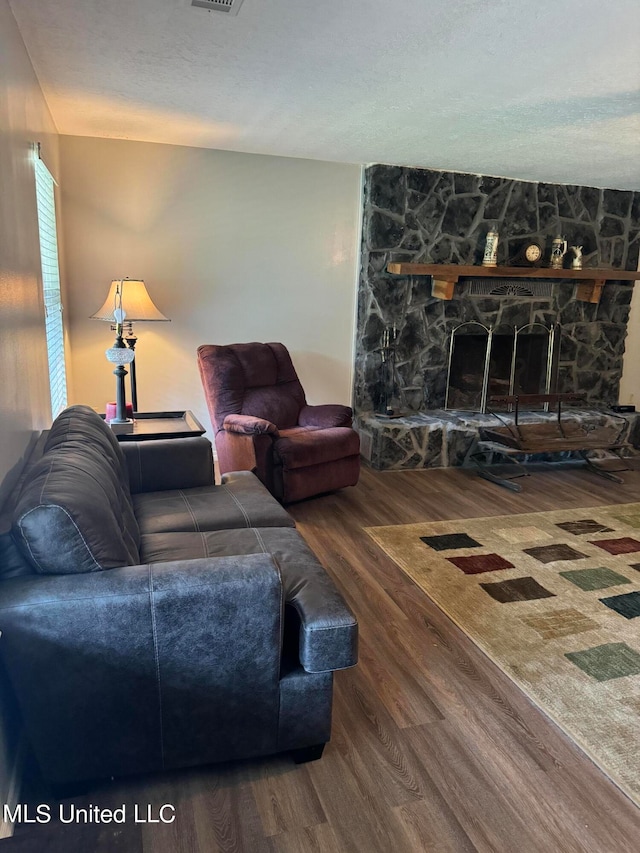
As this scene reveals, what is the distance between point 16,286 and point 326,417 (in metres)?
2.51

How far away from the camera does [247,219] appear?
4.67 meters

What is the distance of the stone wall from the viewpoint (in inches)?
195

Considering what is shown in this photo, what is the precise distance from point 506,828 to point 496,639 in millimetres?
914

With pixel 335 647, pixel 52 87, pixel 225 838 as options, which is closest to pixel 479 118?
pixel 52 87

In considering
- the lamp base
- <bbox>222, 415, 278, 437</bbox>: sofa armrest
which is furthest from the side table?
<bbox>222, 415, 278, 437</bbox>: sofa armrest

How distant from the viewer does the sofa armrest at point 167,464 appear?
2834 millimetres

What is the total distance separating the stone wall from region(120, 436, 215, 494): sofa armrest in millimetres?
2448

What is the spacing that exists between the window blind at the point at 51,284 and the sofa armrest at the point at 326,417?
1640mm

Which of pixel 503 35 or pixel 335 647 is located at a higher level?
pixel 503 35

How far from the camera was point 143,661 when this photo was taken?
5.15ft

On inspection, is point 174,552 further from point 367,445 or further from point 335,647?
point 367,445

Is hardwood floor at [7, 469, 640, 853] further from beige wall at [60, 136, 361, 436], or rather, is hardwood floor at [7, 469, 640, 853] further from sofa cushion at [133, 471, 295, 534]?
beige wall at [60, 136, 361, 436]

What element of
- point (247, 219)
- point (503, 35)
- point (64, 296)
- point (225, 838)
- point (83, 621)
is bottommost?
point (225, 838)

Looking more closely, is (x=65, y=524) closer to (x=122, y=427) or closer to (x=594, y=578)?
(x=122, y=427)
